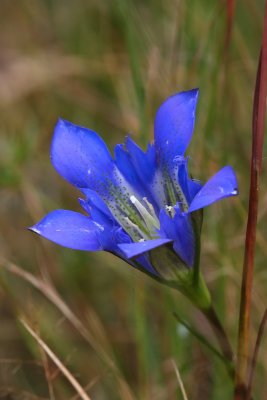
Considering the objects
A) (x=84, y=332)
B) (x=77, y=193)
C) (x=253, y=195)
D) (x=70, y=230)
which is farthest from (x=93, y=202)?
(x=77, y=193)

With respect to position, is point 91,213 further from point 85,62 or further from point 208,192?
point 85,62

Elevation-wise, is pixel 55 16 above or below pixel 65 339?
above

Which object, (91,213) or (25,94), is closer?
(91,213)

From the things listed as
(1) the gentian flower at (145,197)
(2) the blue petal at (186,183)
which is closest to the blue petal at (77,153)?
(1) the gentian flower at (145,197)

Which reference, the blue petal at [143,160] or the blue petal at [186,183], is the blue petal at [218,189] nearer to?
the blue petal at [186,183]

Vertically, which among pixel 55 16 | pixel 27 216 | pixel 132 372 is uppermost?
pixel 55 16

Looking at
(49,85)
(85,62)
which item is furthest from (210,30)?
(49,85)
